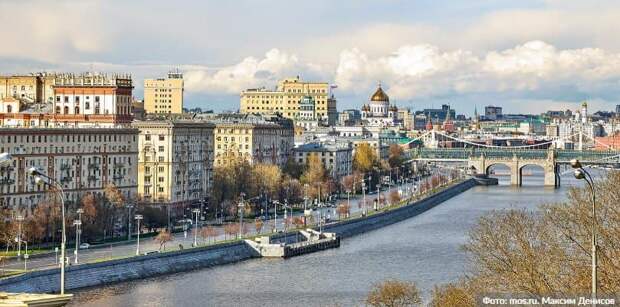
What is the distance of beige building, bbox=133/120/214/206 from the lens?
80.6 m

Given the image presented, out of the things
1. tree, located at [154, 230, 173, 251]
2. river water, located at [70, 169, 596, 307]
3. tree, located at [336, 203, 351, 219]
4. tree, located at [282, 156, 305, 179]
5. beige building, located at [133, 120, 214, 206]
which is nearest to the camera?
river water, located at [70, 169, 596, 307]

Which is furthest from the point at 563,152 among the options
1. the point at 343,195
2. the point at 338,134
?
the point at 343,195

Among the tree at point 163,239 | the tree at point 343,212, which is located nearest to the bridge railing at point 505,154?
the tree at point 343,212

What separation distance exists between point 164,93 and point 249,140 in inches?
2301

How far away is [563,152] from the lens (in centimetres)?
15850

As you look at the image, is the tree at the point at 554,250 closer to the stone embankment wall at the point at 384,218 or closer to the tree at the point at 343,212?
the stone embankment wall at the point at 384,218

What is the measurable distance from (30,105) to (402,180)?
185 feet

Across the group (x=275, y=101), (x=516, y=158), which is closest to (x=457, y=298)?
(x=516, y=158)

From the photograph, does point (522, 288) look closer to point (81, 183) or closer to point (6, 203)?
point (6, 203)

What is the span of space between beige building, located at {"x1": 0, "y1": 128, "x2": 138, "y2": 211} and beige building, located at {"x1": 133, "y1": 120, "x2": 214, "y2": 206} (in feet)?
13.7

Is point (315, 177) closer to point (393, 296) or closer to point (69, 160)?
point (69, 160)

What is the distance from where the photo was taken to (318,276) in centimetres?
5716

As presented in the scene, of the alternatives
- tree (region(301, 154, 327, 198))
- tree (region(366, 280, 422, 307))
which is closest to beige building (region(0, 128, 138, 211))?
tree (region(301, 154, 327, 198))

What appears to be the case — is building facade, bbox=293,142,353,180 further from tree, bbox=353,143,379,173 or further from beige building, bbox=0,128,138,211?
beige building, bbox=0,128,138,211
